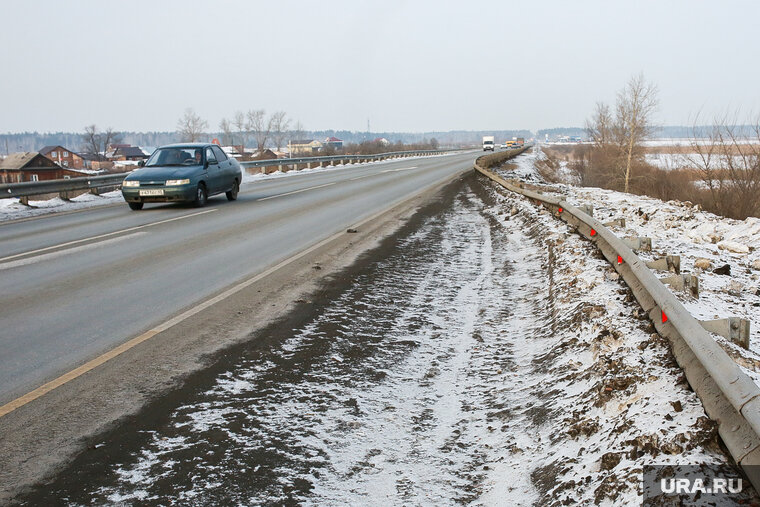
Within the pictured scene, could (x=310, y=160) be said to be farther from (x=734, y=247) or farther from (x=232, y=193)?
(x=734, y=247)

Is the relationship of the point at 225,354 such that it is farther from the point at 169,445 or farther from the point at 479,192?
the point at 479,192

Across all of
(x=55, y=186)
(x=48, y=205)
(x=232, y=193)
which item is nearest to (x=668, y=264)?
(x=232, y=193)

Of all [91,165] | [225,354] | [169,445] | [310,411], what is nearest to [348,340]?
[225,354]

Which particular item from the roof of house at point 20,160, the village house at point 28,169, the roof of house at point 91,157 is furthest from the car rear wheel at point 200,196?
the roof of house at point 91,157

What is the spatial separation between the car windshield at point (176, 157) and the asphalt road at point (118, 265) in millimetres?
1363

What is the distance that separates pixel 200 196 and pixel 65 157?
13120 centimetres

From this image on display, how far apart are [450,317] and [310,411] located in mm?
2541

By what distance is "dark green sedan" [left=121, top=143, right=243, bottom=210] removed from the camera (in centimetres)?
1503

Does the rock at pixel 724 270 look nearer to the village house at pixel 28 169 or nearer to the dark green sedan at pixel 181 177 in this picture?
the dark green sedan at pixel 181 177

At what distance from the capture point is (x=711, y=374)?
281cm

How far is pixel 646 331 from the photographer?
4.24m

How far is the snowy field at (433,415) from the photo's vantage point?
2879 millimetres

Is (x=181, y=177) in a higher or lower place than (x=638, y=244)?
higher

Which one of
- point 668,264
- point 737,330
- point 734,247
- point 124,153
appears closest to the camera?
point 737,330
